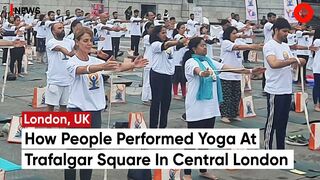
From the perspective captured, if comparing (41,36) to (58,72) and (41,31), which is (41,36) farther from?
(58,72)

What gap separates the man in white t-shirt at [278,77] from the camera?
764 cm

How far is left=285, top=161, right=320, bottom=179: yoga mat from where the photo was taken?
7762 millimetres

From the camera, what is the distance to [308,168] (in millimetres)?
8062

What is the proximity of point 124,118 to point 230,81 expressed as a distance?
2196 millimetres

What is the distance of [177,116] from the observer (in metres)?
11.6

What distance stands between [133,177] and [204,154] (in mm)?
1159

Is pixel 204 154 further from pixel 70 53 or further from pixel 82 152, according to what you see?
pixel 70 53

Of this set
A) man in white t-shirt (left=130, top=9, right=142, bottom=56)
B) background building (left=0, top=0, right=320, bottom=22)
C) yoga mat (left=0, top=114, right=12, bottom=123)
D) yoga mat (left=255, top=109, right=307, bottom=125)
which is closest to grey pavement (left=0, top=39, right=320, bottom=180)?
yoga mat (left=255, top=109, right=307, bottom=125)

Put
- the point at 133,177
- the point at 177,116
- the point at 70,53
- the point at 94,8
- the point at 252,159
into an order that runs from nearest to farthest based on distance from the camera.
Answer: the point at 252,159, the point at 133,177, the point at 70,53, the point at 177,116, the point at 94,8

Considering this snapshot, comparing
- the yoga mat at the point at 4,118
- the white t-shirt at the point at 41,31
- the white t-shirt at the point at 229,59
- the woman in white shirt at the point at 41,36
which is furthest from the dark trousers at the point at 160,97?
the white t-shirt at the point at 41,31

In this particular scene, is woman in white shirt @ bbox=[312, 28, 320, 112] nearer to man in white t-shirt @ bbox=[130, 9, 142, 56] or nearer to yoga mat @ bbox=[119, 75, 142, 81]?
yoga mat @ bbox=[119, 75, 142, 81]

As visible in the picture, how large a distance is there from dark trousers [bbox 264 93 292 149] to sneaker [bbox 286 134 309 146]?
152cm


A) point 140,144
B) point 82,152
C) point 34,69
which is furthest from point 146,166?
point 34,69

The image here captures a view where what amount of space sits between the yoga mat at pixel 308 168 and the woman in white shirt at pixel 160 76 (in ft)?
7.52
